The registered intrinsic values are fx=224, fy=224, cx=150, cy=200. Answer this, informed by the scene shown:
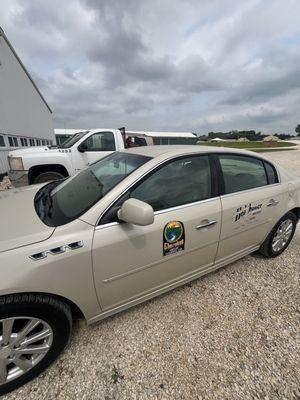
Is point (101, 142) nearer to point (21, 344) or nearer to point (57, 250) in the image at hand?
point (57, 250)

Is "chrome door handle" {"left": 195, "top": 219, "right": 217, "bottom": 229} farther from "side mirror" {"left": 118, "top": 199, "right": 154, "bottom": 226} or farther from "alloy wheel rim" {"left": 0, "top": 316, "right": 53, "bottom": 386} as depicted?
"alloy wheel rim" {"left": 0, "top": 316, "right": 53, "bottom": 386}

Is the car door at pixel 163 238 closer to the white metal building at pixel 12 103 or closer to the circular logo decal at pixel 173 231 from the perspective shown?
the circular logo decal at pixel 173 231

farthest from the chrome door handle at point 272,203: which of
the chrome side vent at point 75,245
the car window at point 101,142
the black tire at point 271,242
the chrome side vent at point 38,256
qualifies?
the car window at point 101,142

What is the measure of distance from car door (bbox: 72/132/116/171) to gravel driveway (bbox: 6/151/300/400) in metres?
4.40

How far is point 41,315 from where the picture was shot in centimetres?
150

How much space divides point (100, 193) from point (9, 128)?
12401 mm

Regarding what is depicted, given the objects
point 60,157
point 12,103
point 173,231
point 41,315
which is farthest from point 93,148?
A: point 12,103

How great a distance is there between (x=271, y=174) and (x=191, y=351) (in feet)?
7.34

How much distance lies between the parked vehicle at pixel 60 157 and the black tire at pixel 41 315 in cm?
391

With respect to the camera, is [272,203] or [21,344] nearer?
[21,344]

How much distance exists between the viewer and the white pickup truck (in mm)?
5289

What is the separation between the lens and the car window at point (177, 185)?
194cm

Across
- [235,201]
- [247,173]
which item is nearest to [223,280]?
[235,201]

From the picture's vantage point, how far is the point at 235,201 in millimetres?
2355
